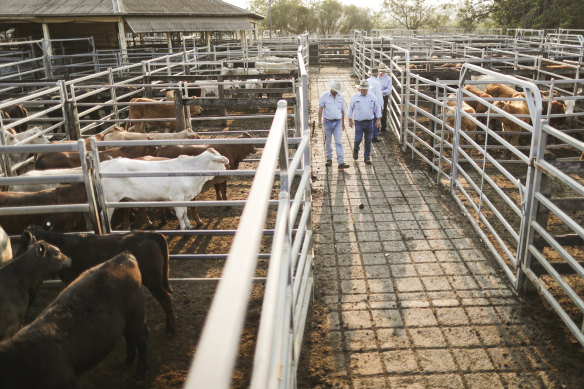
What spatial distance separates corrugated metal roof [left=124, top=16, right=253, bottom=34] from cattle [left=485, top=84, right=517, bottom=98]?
16893 millimetres

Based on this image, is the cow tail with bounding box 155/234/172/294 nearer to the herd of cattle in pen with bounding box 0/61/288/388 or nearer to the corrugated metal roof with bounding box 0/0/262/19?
the herd of cattle in pen with bounding box 0/61/288/388

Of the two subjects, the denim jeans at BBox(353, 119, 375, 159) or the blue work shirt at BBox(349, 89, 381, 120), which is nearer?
the blue work shirt at BBox(349, 89, 381, 120)

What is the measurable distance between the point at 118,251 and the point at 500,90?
31.5ft

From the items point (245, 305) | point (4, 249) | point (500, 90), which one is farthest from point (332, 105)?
point (245, 305)

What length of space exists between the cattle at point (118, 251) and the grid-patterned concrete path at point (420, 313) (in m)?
1.45

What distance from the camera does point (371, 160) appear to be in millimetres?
9680

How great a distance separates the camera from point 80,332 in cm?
324

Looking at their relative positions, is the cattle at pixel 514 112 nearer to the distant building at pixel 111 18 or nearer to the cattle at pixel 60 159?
the cattle at pixel 60 159

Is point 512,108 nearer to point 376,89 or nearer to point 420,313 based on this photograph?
point 376,89

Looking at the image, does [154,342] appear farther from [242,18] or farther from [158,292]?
[242,18]

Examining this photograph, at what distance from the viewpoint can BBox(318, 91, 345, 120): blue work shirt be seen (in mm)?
8906

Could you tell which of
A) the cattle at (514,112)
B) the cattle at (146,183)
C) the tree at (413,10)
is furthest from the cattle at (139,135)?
the tree at (413,10)

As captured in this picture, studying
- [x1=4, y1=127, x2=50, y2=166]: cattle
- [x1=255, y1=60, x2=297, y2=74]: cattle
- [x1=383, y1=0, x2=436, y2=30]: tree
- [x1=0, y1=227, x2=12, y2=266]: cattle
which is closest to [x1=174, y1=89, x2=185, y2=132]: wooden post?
[x1=4, y1=127, x2=50, y2=166]: cattle

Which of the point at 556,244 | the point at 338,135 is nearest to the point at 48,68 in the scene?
the point at 338,135
